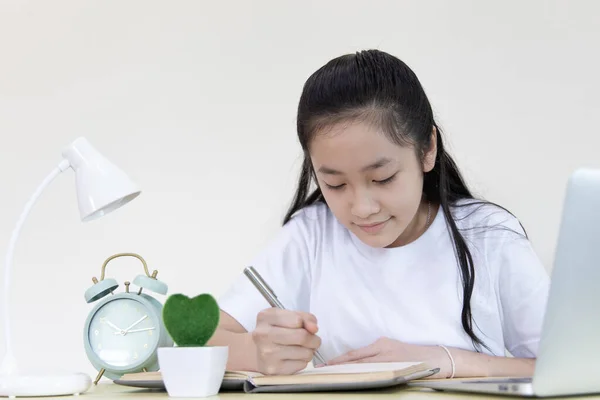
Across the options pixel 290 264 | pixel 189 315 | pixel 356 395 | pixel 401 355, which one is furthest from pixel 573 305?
pixel 290 264

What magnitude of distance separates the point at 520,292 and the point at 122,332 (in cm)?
76

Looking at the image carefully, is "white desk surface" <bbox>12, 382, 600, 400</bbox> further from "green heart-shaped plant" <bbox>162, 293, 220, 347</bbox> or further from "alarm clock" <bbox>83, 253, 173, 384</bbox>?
"alarm clock" <bbox>83, 253, 173, 384</bbox>

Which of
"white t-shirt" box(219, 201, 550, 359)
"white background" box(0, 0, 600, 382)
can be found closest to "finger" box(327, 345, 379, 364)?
"white t-shirt" box(219, 201, 550, 359)

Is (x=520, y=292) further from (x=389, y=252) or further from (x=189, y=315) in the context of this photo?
(x=189, y=315)

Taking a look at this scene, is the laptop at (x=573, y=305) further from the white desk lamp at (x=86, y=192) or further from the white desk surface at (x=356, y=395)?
the white desk lamp at (x=86, y=192)

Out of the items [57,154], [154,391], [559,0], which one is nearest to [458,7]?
[559,0]

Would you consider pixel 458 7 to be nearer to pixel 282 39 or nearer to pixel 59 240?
pixel 282 39

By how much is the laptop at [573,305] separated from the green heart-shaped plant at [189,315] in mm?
324

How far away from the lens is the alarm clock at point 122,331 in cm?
141

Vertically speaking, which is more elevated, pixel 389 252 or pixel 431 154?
pixel 431 154

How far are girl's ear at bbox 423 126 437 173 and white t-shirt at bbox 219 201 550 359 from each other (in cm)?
16

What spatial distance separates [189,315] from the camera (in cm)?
85

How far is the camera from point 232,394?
930mm

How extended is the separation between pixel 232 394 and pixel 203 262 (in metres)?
1.11
